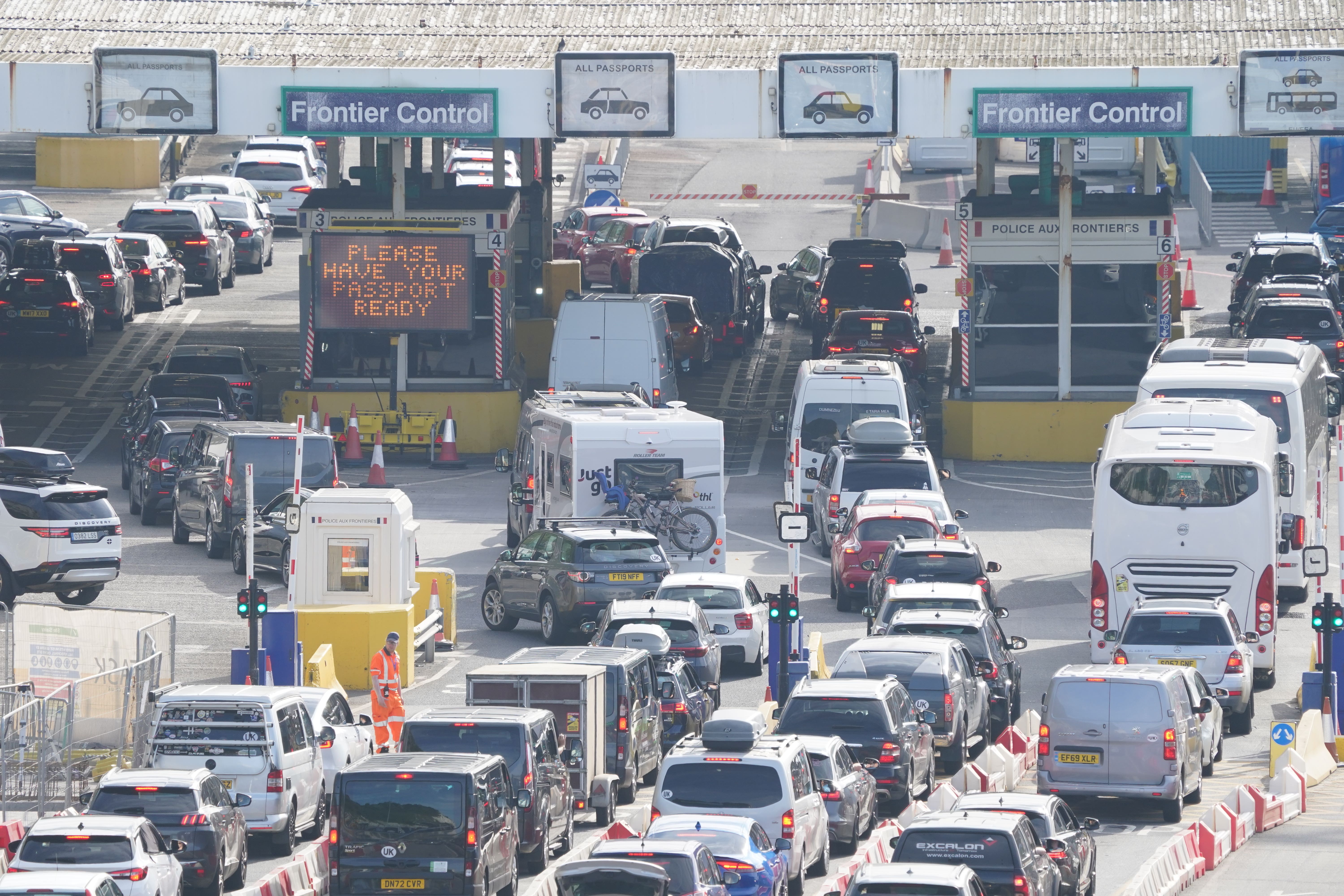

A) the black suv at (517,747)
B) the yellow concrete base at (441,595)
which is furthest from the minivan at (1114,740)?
the yellow concrete base at (441,595)

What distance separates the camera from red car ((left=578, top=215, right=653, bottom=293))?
57781mm

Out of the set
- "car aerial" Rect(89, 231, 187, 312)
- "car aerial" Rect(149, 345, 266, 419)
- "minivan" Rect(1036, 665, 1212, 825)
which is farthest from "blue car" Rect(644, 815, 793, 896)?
"car aerial" Rect(89, 231, 187, 312)

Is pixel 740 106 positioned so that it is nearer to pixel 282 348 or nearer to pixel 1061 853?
pixel 282 348

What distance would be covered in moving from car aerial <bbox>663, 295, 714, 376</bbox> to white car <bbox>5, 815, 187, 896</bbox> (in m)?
30.1

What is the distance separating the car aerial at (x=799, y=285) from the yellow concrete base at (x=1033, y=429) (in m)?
9.21

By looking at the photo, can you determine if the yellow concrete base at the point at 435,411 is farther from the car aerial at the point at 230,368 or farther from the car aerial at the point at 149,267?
the car aerial at the point at 149,267

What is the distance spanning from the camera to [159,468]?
1528 inches

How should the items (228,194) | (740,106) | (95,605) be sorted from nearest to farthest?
1. (95,605)
2. (740,106)
3. (228,194)

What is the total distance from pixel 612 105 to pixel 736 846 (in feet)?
80.6

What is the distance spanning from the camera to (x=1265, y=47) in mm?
42844

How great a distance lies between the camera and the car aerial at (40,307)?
48406mm

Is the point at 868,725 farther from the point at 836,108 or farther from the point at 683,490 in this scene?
the point at 836,108

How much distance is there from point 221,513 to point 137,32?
37.5 feet

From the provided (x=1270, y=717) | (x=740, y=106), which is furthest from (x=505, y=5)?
(x=1270, y=717)
